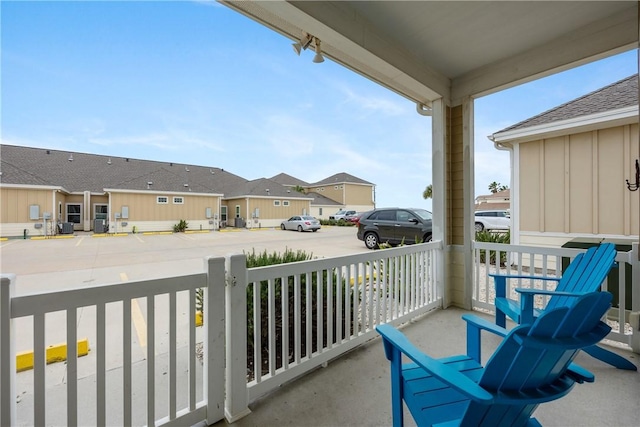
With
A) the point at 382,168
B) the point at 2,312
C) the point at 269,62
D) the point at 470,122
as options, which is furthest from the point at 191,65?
the point at 382,168

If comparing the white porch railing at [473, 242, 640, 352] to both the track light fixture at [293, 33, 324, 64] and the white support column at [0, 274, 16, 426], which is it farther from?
the white support column at [0, 274, 16, 426]

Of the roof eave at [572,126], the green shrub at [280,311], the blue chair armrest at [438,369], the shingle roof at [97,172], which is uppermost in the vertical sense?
the roof eave at [572,126]

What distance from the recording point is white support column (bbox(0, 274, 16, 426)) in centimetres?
102

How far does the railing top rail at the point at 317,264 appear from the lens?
1.70 m

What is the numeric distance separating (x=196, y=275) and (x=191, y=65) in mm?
1971

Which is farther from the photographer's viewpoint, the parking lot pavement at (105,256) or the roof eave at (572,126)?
the roof eave at (572,126)

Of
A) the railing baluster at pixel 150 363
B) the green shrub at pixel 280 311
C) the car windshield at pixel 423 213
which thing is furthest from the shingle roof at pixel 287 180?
the railing baluster at pixel 150 363

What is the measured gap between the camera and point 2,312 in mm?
1014

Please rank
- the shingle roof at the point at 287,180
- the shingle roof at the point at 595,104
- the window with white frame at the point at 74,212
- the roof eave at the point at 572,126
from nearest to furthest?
the window with white frame at the point at 74,212, the roof eave at the point at 572,126, the shingle roof at the point at 595,104, the shingle roof at the point at 287,180

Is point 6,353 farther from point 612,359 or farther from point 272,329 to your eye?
point 612,359

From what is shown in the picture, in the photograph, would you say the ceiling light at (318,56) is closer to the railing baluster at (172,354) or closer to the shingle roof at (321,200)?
the railing baluster at (172,354)

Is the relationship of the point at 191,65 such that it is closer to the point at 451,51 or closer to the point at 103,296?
the point at 103,296

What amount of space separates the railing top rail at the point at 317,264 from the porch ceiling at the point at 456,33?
5.41 feet

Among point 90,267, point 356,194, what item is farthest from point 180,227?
point 356,194
